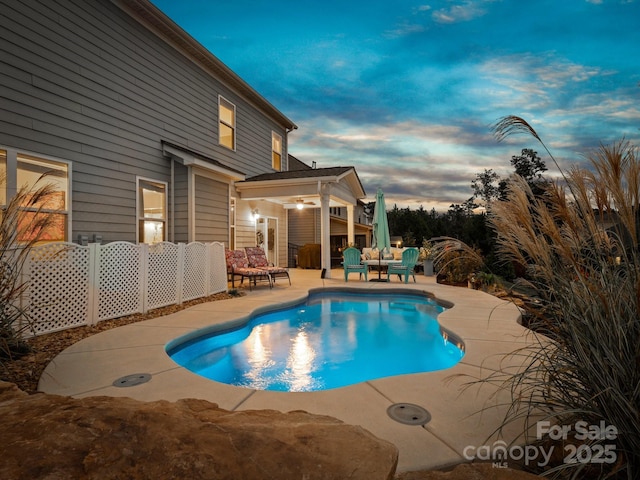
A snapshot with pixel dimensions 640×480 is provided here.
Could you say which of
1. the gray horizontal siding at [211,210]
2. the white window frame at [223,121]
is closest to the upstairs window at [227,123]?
the white window frame at [223,121]

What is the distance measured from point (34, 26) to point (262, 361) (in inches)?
257

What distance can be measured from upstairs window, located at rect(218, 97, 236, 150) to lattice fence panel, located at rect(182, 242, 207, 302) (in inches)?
178

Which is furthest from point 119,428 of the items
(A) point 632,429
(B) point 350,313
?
(B) point 350,313

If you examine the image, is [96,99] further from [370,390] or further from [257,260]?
[370,390]

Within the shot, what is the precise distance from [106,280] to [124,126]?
12.2ft

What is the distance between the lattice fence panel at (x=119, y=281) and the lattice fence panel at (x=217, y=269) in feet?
6.42

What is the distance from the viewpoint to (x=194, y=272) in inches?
282

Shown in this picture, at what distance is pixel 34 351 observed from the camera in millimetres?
3600

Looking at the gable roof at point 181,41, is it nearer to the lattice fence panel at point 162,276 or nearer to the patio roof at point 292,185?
the patio roof at point 292,185

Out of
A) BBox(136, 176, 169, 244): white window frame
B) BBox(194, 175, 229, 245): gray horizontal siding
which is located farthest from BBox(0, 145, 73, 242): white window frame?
BBox(194, 175, 229, 245): gray horizontal siding

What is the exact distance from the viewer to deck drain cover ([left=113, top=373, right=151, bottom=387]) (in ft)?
9.55

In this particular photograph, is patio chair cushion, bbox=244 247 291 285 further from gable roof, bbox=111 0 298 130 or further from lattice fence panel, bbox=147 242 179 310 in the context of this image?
gable roof, bbox=111 0 298 130

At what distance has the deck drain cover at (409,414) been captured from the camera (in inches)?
89.5

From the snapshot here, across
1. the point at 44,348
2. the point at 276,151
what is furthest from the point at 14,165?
the point at 276,151
